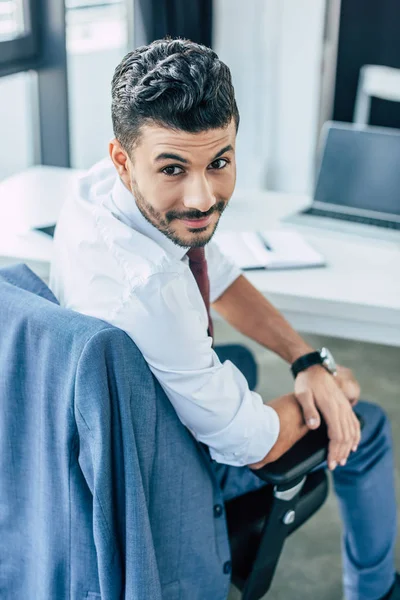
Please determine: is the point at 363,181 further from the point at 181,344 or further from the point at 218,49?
the point at 218,49

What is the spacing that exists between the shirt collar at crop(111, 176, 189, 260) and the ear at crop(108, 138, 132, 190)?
0.08 feet

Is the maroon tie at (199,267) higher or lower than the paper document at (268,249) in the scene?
higher

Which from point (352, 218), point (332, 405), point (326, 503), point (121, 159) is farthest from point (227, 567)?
point (352, 218)

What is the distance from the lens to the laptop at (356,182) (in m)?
2.02

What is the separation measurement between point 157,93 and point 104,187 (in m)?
0.38

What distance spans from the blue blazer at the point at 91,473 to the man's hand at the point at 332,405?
0.70 feet

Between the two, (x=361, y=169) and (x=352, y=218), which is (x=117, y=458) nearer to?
(x=352, y=218)

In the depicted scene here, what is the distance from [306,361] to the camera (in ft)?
4.68

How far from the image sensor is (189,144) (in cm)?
106

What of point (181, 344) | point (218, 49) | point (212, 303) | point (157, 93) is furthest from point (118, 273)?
point (218, 49)

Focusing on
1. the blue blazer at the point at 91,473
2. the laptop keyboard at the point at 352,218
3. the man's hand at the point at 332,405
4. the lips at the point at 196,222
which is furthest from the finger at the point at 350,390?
the laptop keyboard at the point at 352,218

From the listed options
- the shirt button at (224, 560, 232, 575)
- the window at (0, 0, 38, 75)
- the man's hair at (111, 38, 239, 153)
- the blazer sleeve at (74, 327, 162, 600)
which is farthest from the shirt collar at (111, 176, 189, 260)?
the window at (0, 0, 38, 75)

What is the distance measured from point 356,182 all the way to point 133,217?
3.51 feet

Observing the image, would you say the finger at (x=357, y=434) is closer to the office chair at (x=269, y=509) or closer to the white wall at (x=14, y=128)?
the office chair at (x=269, y=509)
